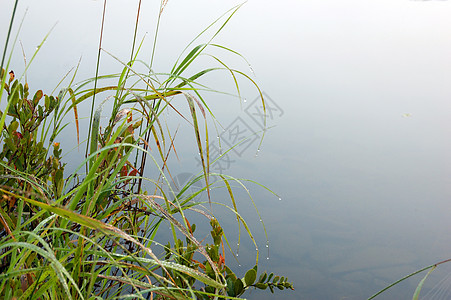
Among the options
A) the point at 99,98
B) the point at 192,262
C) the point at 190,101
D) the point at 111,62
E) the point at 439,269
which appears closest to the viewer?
the point at 190,101

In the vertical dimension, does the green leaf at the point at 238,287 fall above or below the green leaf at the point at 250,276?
below

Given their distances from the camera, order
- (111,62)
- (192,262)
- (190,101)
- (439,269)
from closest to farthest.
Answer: (190,101) < (192,262) < (439,269) < (111,62)

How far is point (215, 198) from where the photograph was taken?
245 centimetres

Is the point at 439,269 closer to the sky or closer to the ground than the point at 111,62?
closer to the ground

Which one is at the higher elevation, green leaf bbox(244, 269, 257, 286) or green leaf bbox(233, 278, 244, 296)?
green leaf bbox(244, 269, 257, 286)

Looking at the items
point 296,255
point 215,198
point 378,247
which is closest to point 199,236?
point 215,198

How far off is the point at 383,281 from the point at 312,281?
39 centimetres

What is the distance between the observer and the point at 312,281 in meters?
2.26

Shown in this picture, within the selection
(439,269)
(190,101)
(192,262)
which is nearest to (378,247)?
(439,269)

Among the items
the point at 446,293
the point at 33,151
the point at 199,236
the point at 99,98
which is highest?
the point at 99,98

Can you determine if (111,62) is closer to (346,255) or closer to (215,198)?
(215,198)

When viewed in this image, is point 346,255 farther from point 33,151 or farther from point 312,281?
point 33,151

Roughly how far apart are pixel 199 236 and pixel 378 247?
1.00m

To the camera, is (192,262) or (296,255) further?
(296,255)
